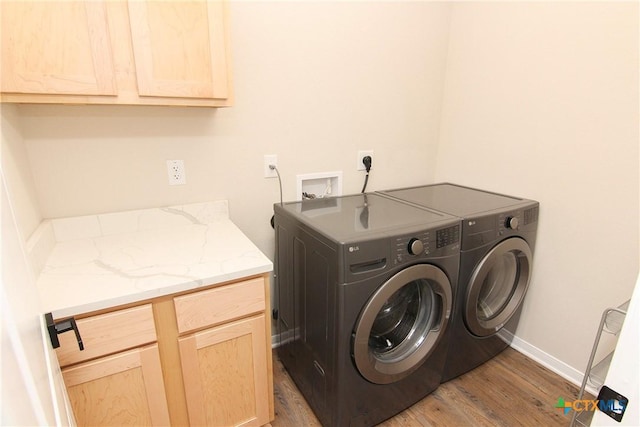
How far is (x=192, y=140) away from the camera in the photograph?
5.18ft

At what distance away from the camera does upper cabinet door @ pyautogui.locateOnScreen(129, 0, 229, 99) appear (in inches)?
43.9

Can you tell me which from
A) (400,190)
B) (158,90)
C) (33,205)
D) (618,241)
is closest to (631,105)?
(618,241)

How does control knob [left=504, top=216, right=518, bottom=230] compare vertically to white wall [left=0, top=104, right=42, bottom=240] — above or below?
below

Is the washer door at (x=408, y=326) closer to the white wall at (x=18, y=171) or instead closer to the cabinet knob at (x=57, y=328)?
the cabinet knob at (x=57, y=328)

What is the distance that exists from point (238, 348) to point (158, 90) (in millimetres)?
1013

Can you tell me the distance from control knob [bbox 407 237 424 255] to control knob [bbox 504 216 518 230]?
63cm

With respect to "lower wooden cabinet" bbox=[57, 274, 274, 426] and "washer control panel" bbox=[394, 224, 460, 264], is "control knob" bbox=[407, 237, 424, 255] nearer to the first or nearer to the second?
"washer control panel" bbox=[394, 224, 460, 264]

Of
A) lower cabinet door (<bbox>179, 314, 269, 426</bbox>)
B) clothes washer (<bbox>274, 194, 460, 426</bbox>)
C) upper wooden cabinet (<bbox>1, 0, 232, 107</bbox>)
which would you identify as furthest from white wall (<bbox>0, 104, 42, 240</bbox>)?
clothes washer (<bbox>274, 194, 460, 426</bbox>)

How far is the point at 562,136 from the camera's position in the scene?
1679 mm

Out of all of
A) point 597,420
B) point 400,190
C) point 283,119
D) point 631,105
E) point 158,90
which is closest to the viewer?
point 597,420

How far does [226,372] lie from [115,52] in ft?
4.02

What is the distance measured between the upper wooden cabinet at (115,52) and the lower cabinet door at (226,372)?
90 cm

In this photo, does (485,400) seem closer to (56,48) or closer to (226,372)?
(226,372)

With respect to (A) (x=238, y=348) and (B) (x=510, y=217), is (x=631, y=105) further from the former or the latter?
(A) (x=238, y=348)
